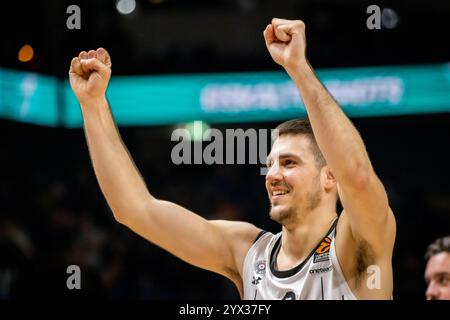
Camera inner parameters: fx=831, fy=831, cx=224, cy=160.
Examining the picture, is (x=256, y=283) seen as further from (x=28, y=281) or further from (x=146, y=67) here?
(x=146, y=67)

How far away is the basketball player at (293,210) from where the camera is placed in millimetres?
2857

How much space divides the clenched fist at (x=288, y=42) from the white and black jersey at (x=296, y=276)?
78 centimetres

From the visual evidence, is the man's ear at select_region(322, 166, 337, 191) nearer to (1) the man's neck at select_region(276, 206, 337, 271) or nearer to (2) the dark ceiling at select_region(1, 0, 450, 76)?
(1) the man's neck at select_region(276, 206, 337, 271)

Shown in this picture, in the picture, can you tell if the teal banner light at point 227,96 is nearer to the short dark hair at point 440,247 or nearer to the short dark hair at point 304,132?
the short dark hair at point 440,247

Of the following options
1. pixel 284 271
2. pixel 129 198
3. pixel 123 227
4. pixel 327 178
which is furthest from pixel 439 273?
pixel 123 227

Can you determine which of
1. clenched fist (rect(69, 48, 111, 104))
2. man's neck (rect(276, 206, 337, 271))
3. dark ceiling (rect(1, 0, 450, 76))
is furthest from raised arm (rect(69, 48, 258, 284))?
dark ceiling (rect(1, 0, 450, 76))

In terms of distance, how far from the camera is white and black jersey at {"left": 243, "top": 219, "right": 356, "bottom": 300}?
3129mm

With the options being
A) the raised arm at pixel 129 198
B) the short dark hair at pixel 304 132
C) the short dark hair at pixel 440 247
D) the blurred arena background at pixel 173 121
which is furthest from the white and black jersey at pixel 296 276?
the blurred arena background at pixel 173 121

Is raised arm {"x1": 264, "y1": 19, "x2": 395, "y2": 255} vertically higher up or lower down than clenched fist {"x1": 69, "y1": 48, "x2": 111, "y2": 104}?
lower down

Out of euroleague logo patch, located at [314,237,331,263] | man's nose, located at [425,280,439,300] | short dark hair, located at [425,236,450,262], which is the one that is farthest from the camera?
short dark hair, located at [425,236,450,262]

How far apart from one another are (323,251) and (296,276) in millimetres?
146

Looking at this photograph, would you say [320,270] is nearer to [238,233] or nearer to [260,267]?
[260,267]

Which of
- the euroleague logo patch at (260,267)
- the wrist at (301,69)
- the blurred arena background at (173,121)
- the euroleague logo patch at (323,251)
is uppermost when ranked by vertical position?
the blurred arena background at (173,121)

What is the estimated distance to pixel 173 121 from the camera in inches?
389
